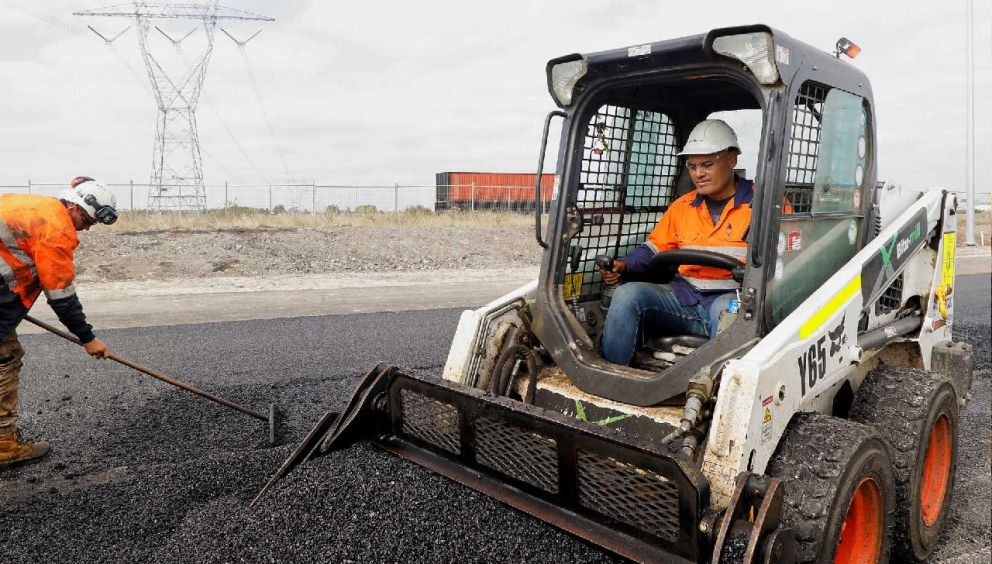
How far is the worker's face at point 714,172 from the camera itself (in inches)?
136

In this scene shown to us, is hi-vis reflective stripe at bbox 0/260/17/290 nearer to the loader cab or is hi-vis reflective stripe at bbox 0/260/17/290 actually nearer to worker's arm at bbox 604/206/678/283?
the loader cab

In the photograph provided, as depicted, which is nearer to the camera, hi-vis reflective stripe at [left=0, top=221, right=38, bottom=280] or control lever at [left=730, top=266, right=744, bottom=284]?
control lever at [left=730, top=266, right=744, bottom=284]

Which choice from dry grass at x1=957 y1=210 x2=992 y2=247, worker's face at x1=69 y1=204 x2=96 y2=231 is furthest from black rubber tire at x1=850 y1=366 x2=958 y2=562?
dry grass at x1=957 y1=210 x2=992 y2=247

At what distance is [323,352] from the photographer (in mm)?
6742

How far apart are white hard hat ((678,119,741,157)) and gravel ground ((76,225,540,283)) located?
42.4 feet

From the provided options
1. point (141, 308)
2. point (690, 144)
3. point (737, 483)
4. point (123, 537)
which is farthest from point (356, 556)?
point (141, 308)

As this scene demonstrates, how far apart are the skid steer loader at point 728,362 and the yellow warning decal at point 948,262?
0.02m

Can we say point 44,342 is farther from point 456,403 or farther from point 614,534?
point 614,534

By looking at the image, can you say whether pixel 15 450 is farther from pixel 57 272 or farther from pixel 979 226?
pixel 979 226

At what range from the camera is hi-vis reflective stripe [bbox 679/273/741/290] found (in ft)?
11.1

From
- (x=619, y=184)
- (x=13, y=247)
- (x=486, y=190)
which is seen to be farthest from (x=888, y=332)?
(x=486, y=190)

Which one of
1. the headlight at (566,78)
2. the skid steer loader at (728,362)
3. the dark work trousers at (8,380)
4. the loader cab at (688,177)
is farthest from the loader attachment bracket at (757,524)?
the dark work trousers at (8,380)

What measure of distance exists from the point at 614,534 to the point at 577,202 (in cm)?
172

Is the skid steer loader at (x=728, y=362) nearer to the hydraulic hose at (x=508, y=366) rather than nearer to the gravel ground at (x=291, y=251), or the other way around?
the hydraulic hose at (x=508, y=366)
